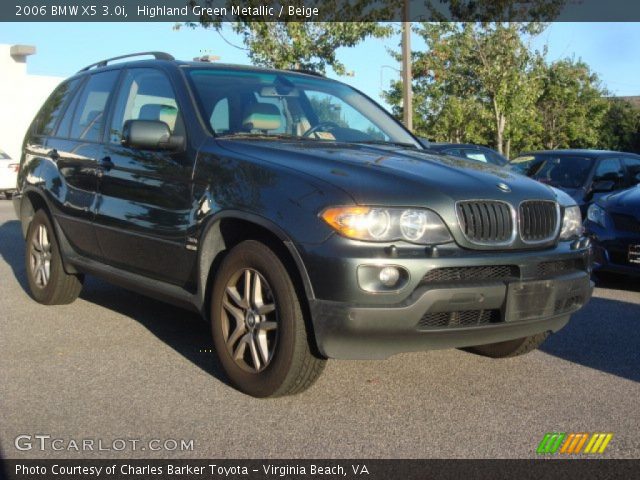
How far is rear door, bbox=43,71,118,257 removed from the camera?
5.62 metres

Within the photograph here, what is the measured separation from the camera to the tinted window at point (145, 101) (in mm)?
5010

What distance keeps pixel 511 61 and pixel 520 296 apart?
2431 centimetres

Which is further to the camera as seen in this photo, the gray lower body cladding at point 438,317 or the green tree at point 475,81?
the green tree at point 475,81

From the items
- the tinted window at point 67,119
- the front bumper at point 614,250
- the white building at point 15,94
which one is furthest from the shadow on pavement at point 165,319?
the white building at point 15,94

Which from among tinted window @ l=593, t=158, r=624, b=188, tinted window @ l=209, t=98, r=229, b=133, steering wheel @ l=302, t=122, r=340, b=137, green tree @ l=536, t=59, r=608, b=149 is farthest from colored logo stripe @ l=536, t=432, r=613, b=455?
green tree @ l=536, t=59, r=608, b=149

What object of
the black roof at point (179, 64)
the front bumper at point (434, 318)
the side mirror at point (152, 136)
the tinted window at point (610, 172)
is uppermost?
the black roof at point (179, 64)

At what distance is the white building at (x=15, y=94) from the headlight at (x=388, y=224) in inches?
1236

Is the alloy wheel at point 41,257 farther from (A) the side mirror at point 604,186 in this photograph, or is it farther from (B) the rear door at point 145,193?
(A) the side mirror at point 604,186

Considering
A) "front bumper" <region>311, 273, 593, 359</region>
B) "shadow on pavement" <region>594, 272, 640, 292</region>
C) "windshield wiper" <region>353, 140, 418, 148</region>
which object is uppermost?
"windshield wiper" <region>353, 140, 418, 148</region>

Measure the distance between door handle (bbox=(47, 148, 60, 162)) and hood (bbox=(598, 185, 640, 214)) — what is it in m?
5.22

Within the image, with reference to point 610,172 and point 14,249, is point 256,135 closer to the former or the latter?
point 14,249

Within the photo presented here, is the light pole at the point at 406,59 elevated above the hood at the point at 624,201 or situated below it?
above

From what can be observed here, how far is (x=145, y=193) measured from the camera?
16.2ft

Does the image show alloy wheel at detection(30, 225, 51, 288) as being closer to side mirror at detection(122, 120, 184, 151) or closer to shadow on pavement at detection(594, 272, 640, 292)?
side mirror at detection(122, 120, 184, 151)
